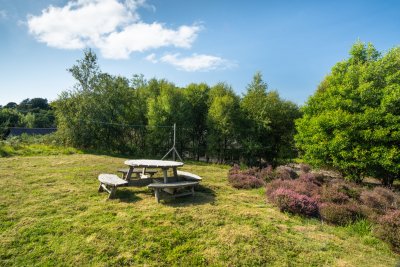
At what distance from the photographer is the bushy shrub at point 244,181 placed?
7.88 m

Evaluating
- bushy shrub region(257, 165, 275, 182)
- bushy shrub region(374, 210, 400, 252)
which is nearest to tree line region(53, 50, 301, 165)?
bushy shrub region(257, 165, 275, 182)

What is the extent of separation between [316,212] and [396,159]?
17.0 ft

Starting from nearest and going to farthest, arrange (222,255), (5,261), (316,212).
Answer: (5,261), (222,255), (316,212)

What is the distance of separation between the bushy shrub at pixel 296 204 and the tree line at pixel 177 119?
8234 mm

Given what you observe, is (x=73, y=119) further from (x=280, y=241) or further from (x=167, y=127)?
(x=280, y=241)

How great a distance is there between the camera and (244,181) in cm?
804

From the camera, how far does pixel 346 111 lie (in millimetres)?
9633

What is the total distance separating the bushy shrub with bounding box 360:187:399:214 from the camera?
5.76 m

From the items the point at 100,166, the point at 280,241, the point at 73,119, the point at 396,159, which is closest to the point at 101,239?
the point at 280,241

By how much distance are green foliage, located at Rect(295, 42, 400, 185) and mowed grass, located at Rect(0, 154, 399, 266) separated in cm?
503

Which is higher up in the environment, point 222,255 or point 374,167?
point 374,167

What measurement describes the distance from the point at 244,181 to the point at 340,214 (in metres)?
3.35

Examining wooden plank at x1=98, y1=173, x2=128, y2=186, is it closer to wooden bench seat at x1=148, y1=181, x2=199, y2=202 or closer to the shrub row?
wooden bench seat at x1=148, y1=181, x2=199, y2=202

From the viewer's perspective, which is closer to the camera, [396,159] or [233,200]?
[233,200]
